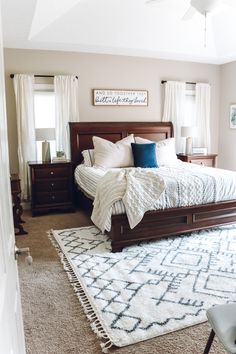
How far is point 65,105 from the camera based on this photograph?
5145mm

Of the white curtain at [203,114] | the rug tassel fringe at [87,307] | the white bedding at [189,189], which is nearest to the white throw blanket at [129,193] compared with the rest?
the white bedding at [189,189]

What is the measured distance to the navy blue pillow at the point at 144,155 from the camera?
4816mm

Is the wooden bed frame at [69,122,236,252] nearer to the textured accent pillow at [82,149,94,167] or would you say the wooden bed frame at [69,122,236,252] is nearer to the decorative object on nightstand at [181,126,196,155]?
the textured accent pillow at [82,149,94,167]

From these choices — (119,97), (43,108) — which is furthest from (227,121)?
(43,108)

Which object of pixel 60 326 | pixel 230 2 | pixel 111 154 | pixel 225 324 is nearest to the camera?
pixel 225 324

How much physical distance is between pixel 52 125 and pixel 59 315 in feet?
11.7

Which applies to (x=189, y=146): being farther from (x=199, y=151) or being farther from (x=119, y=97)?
(x=119, y=97)

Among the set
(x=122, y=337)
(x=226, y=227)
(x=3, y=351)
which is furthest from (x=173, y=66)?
(x=3, y=351)

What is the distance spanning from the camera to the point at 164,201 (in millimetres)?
3480

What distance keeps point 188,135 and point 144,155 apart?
4.20ft

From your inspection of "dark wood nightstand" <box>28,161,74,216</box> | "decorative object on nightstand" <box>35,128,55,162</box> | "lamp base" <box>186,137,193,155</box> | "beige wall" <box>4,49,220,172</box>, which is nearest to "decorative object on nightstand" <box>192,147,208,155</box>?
"lamp base" <box>186,137,193,155</box>

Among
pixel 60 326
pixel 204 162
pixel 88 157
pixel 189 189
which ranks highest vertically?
pixel 88 157

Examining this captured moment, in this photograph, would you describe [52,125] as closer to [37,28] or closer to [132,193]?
[37,28]

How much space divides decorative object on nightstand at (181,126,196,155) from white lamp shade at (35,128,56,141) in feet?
7.86
